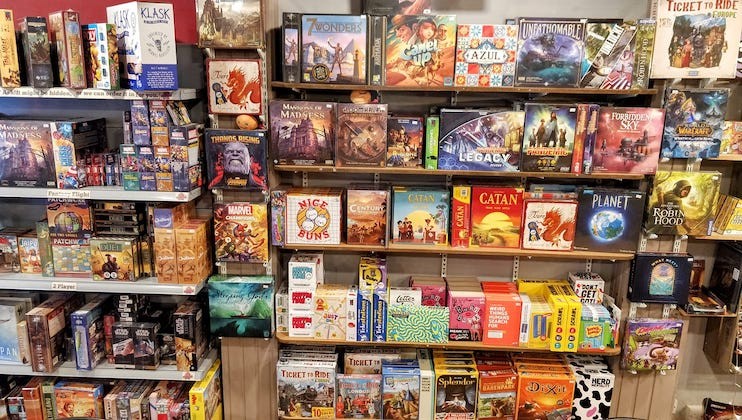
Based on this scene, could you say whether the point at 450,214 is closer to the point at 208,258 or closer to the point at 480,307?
the point at 480,307

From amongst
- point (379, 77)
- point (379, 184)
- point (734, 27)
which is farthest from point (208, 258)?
point (734, 27)

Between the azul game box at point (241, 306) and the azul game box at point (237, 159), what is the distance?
0.57m

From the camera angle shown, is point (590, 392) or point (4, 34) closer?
point (4, 34)

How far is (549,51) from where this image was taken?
117 inches

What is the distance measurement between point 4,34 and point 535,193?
305cm

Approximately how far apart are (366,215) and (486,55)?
1.13 m

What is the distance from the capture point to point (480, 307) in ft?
10.9

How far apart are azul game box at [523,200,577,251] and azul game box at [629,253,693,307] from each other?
44cm

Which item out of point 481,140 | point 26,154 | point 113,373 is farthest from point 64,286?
point 481,140

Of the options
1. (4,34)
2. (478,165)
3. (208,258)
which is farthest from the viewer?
(208,258)

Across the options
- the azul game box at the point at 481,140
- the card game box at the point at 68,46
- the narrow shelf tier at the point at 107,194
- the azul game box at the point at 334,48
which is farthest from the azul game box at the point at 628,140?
the card game box at the point at 68,46

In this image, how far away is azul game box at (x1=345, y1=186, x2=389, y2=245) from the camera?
3268 mm

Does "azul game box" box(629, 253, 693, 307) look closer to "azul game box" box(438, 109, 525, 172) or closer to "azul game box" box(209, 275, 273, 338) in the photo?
"azul game box" box(438, 109, 525, 172)

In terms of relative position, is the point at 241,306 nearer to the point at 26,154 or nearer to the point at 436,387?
the point at 436,387
